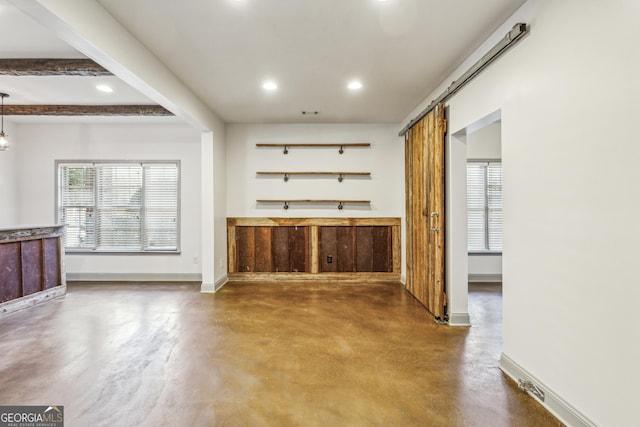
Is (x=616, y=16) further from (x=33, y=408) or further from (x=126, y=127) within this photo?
(x=126, y=127)

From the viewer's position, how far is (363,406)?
6.59ft

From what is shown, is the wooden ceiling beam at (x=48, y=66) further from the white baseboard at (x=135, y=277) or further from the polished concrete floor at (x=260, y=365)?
the white baseboard at (x=135, y=277)

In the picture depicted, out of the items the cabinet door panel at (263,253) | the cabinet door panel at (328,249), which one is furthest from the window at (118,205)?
the cabinet door panel at (328,249)

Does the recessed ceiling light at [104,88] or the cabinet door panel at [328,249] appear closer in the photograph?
the recessed ceiling light at [104,88]

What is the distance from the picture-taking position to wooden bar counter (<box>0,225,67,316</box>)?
388 cm

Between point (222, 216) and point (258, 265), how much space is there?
111 centimetres

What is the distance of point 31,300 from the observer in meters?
4.16

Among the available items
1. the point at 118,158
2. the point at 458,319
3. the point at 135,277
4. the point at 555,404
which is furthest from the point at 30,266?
the point at 555,404

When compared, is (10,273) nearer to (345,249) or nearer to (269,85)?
(269,85)

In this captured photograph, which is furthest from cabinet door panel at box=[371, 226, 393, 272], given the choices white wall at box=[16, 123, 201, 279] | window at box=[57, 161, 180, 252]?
window at box=[57, 161, 180, 252]

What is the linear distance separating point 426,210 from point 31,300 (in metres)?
5.56

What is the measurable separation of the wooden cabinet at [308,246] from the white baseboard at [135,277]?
0.86 m

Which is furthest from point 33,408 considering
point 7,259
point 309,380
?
point 7,259

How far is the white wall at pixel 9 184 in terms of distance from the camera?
215 inches
